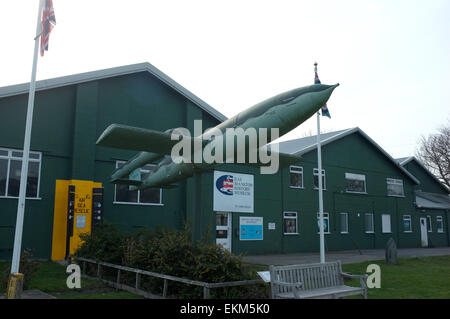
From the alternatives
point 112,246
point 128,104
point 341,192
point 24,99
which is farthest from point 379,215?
point 24,99

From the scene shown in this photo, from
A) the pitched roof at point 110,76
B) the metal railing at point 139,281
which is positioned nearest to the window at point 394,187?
the pitched roof at point 110,76

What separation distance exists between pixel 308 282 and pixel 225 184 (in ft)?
36.8

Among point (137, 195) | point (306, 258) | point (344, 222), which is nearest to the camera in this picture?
point (137, 195)

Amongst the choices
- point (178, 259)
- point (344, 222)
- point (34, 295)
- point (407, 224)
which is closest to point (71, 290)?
point (34, 295)

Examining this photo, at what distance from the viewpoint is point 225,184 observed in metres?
18.1

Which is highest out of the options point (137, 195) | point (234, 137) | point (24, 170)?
point (234, 137)

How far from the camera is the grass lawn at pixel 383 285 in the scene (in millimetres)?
8250

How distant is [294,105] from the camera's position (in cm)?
680

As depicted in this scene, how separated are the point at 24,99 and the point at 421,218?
28.1 m

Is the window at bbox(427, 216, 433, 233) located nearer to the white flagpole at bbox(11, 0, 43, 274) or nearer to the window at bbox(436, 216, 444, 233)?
the window at bbox(436, 216, 444, 233)

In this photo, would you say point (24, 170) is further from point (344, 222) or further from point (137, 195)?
point (344, 222)

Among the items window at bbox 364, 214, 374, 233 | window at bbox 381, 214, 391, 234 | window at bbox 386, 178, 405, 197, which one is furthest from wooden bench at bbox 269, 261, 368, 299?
window at bbox 386, 178, 405, 197

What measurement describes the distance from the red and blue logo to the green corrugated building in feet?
0.89
